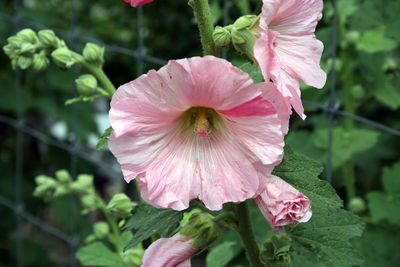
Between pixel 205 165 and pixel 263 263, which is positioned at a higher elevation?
pixel 205 165

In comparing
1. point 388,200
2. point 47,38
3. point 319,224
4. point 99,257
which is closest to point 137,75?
point 388,200

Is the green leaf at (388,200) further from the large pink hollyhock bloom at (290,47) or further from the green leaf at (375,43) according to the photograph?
the large pink hollyhock bloom at (290,47)

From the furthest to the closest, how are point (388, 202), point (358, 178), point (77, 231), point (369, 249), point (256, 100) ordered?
1. point (77, 231)
2. point (358, 178)
3. point (388, 202)
4. point (369, 249)
5. point (256, 100)

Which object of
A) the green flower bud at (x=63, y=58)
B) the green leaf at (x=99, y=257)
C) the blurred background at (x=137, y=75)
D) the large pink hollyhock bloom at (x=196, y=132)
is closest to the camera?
the large pink hollyhock bloom at (x=196, y=132)

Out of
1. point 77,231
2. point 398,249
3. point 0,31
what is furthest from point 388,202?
point 0,31

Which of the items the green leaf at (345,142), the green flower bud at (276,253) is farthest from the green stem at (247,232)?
the green leaf at (345,142)

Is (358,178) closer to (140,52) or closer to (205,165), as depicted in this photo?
(140,52)

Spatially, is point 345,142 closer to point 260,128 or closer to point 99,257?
point 99,257

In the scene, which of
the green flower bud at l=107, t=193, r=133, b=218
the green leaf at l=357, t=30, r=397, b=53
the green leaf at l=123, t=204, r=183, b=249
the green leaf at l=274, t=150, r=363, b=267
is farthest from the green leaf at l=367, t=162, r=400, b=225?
the green leaf at l=123, t=204, r=183, b=249
